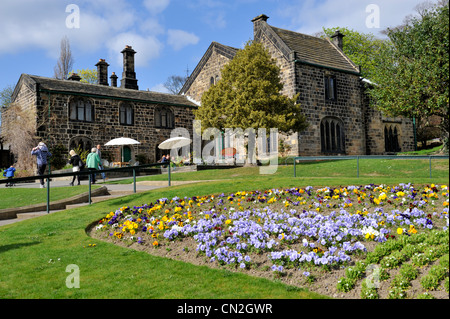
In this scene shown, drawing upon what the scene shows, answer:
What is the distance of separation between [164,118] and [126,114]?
362cm

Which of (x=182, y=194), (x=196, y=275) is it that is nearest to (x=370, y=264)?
(x=196, y=275)

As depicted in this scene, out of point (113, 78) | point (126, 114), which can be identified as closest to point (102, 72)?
point (113, 78)

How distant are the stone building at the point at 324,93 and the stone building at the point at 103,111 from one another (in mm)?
5266

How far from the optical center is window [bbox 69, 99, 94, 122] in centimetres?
3147

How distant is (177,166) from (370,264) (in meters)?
22.6

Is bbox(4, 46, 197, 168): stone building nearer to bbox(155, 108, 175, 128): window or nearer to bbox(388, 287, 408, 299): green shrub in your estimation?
bbox(155, 108, 175, 128): window

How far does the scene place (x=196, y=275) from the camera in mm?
5934

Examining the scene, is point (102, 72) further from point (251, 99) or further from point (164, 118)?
point (251, 99)

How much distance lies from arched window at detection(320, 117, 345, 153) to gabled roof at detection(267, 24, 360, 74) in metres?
4.47

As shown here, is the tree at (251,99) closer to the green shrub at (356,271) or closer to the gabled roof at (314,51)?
the gabled roof at (314,51)

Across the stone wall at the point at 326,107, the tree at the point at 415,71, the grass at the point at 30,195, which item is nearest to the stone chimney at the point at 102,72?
the stone wall at the point at 326,107

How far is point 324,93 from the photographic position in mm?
32094

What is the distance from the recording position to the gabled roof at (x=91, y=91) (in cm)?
3041

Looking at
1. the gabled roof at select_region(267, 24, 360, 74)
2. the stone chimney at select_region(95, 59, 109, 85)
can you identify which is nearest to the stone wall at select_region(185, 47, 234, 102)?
the gabled roof at select_region(267, 24, 360, 74)
